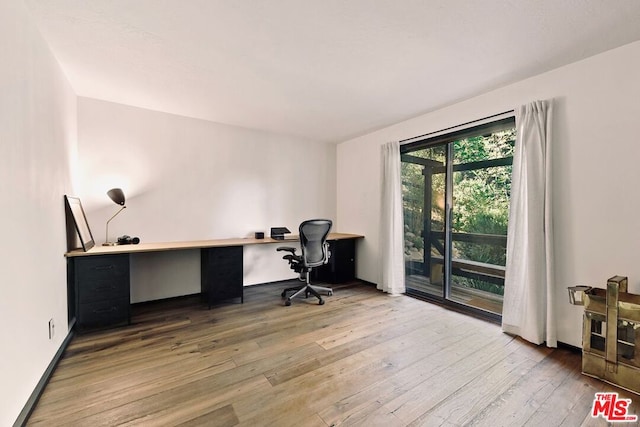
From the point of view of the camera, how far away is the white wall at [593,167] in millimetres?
2010

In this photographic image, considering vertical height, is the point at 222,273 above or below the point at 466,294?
above

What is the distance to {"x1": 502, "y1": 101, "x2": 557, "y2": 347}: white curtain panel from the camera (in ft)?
7.71

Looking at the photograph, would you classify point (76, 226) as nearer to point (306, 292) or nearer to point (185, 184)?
point (185, 184)

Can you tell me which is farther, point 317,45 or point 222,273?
point 222,273

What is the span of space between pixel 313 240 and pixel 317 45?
2.22 metres

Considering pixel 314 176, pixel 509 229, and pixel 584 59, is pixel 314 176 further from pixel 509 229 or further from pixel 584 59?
pixel 584 59

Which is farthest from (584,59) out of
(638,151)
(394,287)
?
(394,287)

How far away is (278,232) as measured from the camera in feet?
13.4

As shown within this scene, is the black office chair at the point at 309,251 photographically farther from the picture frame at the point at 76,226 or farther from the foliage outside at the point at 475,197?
the picture frame at the point at 76,226

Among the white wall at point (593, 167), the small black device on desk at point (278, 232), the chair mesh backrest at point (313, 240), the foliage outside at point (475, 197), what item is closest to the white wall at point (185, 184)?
the small black device on desk at point (278, 232)

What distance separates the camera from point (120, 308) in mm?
2709

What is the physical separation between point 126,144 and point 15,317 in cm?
243

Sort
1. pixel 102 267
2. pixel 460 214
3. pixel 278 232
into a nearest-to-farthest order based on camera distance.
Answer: pixel 102 267
pixel 460 214
pixel 278 232

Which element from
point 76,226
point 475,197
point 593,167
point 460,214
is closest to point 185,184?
point 76,226
